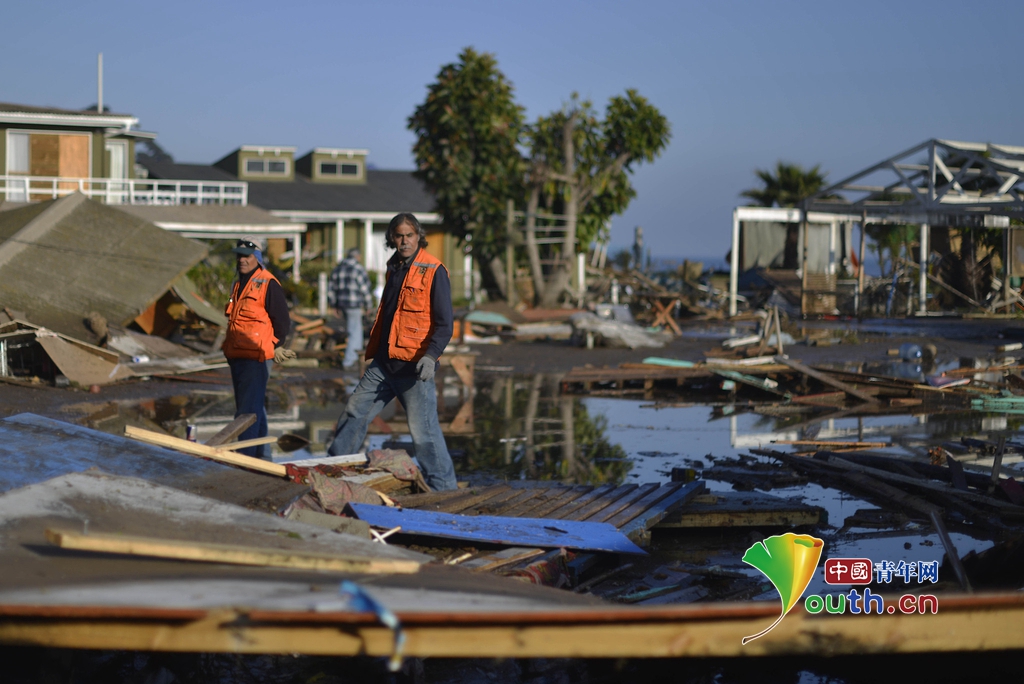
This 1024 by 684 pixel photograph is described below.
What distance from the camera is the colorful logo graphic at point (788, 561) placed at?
379 cm

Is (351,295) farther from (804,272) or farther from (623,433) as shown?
(804,272)

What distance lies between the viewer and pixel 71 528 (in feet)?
11.3

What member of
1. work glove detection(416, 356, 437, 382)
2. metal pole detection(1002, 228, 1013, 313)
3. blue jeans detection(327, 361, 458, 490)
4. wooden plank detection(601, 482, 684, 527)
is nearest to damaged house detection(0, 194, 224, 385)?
blue jeans detection(327, 361, 458, 490)

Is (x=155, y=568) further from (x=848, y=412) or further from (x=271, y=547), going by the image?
(x=848, y=412)

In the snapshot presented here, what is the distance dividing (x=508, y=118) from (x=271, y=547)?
74.4 ft

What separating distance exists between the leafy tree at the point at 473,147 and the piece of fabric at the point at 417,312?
61.1ft

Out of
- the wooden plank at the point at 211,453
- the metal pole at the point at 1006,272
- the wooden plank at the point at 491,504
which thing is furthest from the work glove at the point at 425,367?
the metal pole at the point at 1006,272

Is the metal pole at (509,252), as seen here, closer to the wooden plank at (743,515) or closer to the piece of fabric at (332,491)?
the wooden plank at (743,515)

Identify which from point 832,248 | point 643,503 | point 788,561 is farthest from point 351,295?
point 832,248

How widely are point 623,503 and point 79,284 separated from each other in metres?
9.64

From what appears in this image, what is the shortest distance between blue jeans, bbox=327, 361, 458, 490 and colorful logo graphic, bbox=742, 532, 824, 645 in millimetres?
2083

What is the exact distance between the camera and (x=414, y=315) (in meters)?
6.22

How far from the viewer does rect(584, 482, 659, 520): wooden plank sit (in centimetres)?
583

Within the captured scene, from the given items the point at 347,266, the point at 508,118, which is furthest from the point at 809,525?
the point at 508,118
